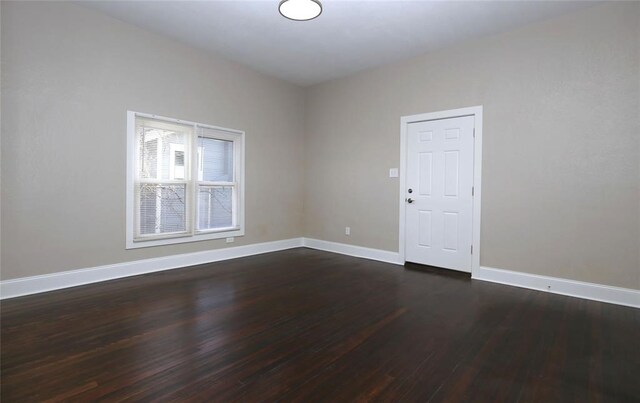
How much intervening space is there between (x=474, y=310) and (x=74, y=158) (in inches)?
170

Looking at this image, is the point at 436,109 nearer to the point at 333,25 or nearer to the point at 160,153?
the point at 333,25

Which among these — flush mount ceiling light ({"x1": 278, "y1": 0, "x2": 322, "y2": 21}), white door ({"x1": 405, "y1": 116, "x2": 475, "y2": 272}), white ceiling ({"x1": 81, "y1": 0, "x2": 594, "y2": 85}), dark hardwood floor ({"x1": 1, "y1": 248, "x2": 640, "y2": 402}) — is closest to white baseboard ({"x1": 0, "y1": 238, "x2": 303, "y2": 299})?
dark hardwood floor ({"x1": 1, "y1": 248, "x2": 640, "y2": 402})

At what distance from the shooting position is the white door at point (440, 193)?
4113 millimetres

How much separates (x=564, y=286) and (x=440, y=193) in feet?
5.56

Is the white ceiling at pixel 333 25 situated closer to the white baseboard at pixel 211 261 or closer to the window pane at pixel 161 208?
the window pane at pixel 161 208

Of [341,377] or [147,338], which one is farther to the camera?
[147,338]

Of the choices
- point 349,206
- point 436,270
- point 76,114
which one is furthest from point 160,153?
point 436,270

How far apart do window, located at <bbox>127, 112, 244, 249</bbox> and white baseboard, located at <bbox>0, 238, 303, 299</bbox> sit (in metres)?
0.24

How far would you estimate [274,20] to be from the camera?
11.8 feet

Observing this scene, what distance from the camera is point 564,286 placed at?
3391 millimetres

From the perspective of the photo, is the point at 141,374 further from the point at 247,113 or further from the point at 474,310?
the point at 247,113

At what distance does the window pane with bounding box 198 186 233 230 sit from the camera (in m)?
4.65

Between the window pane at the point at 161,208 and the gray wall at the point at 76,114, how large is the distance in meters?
0.26

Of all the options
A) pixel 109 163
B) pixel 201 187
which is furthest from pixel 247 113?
pixel 109 163
